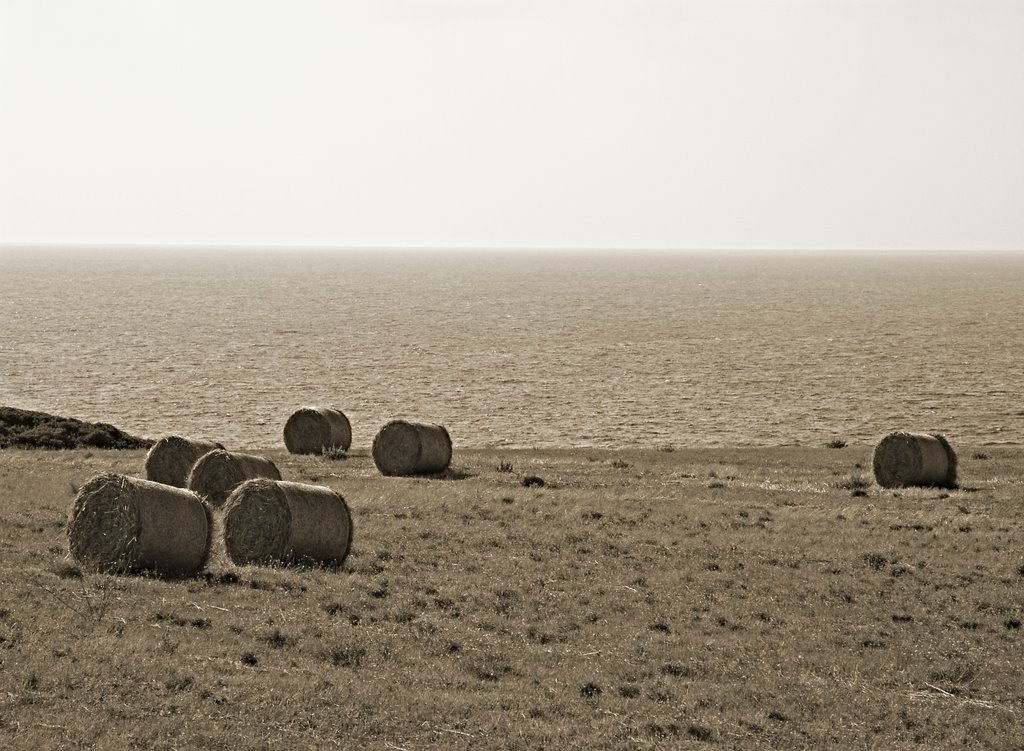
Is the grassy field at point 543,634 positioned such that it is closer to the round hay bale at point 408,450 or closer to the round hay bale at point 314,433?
the round hay bale at point 408,450

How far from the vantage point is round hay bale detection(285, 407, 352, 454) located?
120 feet

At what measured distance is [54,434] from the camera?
3653 cm

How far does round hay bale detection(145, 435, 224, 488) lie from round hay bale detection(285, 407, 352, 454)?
9321 mm

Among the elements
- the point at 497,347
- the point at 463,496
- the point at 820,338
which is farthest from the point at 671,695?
the point at 820,338

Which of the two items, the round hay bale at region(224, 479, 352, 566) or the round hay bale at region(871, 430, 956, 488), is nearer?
the round hay bale at region(224, 479, 352, 566)

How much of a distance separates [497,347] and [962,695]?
259ft

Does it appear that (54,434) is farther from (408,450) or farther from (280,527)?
(280,527)

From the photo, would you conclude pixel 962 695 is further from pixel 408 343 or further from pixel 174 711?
pixel 408 343

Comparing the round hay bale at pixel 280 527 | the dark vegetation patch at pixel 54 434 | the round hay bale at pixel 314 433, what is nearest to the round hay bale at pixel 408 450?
the round hay bale at pixel 314 433

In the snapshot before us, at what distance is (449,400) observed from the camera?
197ft

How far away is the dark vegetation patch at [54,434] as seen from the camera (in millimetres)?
35594

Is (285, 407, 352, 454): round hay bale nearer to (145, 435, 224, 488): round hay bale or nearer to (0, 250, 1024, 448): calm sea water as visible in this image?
(0, 250, 1024, 448): calm sea water

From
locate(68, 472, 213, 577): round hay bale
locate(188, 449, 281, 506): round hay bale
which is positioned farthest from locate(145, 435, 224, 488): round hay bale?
locate(68, 472, 213, 577): round hay bale

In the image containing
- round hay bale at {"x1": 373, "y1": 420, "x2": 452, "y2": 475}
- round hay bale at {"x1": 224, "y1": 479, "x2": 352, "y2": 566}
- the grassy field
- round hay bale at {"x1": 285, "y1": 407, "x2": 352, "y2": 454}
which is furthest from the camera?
round hay bale at {"x1": 285, "y1": 407, "x2": 352, "y2": 454}
